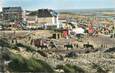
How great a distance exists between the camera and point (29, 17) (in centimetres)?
2958

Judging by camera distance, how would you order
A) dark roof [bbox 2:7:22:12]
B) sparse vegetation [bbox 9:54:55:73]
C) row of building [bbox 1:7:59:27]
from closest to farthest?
sparse vegetation [bbox 9:54:55:73] → dark roof [bbox 2:7:22:12] → row of building [bbox 1:7:59:27]

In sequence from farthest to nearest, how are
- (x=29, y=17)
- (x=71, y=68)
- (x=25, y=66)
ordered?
(x=29, y=17), (x=71, y=68), (x=25, y=66)

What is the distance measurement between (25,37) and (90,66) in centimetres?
838

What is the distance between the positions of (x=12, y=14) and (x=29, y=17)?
191cm

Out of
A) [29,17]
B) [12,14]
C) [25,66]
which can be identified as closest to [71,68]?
[25,66]

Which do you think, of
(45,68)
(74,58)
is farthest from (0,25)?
(45,68)

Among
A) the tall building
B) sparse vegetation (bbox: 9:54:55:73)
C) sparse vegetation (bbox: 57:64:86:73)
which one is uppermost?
sparse vegetation (bbox: 9:54:55:73)

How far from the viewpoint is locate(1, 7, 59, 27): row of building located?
1075 inches

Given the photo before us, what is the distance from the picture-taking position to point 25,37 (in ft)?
71.3

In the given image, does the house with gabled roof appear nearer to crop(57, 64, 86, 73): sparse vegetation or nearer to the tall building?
the tall building

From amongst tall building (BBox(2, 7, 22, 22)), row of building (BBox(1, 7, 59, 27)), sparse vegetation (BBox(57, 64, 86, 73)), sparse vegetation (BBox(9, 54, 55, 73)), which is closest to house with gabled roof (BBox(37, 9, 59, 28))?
row of building (BBox(1, 7, 59, 27))

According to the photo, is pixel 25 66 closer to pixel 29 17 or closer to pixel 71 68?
pixel 71 68

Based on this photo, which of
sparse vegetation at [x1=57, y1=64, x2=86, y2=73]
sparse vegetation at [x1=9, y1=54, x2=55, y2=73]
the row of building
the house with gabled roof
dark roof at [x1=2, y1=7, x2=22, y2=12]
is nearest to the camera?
sparse vegetation at [x1=9, y1=54, x2=55, y2=73]

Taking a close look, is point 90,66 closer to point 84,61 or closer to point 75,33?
point 84,61
